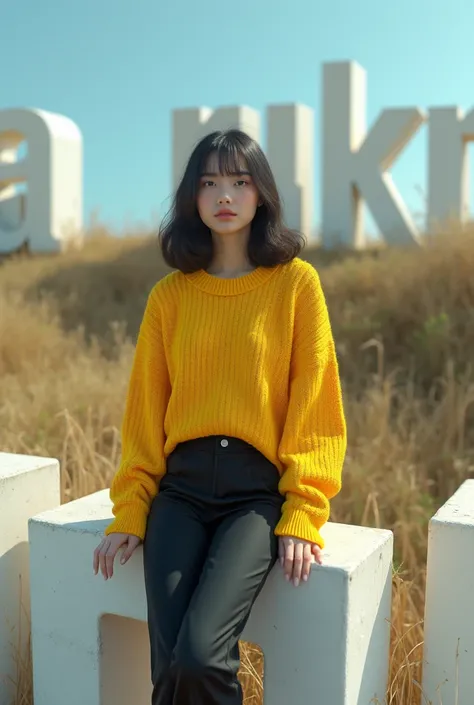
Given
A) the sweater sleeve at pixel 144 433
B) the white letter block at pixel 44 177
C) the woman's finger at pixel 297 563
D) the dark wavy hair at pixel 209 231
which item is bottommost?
the woman's finger at pixel 297 563

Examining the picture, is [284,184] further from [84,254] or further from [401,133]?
[84,254]

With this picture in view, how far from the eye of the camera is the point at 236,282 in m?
2.22

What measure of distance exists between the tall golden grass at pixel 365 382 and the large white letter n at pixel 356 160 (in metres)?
0.68

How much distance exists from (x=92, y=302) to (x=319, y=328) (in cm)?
725

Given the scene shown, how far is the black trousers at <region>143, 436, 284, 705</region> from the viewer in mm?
1792

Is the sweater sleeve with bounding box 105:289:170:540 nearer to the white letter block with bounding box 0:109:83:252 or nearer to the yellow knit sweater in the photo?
the yellow knit sweater

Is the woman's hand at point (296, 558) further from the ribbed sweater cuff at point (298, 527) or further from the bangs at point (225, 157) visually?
the bangs at point (225, 157)

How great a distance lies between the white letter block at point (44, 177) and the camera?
36.5ft

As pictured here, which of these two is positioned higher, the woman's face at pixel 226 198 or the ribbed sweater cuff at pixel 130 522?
the woman's face at pixel 226 198

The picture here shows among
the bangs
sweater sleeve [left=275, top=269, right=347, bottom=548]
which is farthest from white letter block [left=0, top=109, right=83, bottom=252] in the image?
sweater sleeve [left=275, top=269, right=347, bottom=548]

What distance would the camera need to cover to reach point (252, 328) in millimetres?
2148

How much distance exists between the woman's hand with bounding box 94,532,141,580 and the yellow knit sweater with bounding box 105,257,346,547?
2 cm

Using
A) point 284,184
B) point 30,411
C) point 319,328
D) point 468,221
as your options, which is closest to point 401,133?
point 284,184

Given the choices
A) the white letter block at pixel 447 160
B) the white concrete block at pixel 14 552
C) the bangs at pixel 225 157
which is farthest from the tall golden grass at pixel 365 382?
the bangs at pixel 225 157
